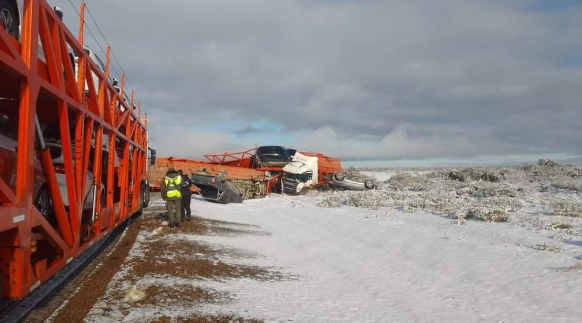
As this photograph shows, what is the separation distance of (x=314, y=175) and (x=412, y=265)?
17.3 metres

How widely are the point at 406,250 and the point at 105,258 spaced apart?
6.48m

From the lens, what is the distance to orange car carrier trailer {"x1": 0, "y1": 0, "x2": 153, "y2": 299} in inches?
146

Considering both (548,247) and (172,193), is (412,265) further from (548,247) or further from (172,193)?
(172,193)

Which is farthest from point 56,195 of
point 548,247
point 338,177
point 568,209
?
point 338,177

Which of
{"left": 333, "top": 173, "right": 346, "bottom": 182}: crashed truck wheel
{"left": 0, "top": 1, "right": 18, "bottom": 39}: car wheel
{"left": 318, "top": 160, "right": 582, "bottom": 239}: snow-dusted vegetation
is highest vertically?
{"left": 0, "top": 1, "right": 18, "bottom": 39}: car wheel

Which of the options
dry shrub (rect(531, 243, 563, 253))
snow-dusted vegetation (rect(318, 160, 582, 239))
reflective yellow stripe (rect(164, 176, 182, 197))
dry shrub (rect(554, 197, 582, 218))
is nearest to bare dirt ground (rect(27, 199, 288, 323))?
reflective yellow stripe (rect(164, 176, 182, 197))

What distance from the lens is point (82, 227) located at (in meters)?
6.20

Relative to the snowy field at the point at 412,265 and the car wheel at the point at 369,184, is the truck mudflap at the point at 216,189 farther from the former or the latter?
the car wheel at the point at 369,184

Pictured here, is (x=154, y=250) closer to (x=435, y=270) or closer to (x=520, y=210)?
(x=435, y=270)

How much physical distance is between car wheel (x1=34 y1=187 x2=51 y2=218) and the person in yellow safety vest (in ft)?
22.7

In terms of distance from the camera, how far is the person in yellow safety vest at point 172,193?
12.0m

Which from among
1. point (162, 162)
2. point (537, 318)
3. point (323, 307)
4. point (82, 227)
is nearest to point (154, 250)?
point (82, 227)

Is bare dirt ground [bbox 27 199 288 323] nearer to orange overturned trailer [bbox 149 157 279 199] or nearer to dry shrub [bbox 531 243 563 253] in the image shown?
dry shrub [bbox 531 243 563 253]

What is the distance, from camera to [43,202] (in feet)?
16.1
